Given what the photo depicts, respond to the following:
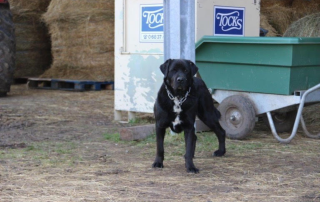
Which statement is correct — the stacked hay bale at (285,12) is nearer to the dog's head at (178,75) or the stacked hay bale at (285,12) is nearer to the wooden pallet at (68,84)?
the wooden pallet at (68,84)

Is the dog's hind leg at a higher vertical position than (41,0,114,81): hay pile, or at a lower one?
lower

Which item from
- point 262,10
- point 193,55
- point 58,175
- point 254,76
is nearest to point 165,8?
point 193,55

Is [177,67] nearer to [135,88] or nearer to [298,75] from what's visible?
[298,75]

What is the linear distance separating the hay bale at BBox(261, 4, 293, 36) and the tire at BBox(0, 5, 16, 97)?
4.65 m

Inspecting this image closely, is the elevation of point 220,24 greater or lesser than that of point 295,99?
greater

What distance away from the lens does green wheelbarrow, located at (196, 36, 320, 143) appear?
5738 millimetres

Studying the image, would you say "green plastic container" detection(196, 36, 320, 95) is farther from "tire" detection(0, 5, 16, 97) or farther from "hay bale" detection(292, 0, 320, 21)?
"hay bale" detection(292, 0, 320, 21)

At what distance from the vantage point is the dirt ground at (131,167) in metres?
3.99

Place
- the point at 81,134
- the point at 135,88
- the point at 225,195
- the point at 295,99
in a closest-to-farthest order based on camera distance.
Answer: the point at 225,195 → the point at 295,99 → the point at 81,134 → the point at 135,88

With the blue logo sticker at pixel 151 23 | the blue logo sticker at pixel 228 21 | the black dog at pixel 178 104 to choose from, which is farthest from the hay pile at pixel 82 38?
the black dog at pixel 178 104

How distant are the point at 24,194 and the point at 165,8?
2900 mm

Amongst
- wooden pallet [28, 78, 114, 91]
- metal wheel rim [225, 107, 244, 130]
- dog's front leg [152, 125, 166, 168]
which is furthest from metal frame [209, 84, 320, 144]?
wooden pallet [28, 78, 114, 91]

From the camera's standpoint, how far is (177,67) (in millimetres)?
4711

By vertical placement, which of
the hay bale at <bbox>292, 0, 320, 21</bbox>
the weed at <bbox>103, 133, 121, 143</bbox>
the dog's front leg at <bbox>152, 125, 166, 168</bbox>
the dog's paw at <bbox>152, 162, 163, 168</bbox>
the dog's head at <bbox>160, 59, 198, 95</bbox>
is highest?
the hay bale at <bbox>292, 0, 320, 21</bbox>
